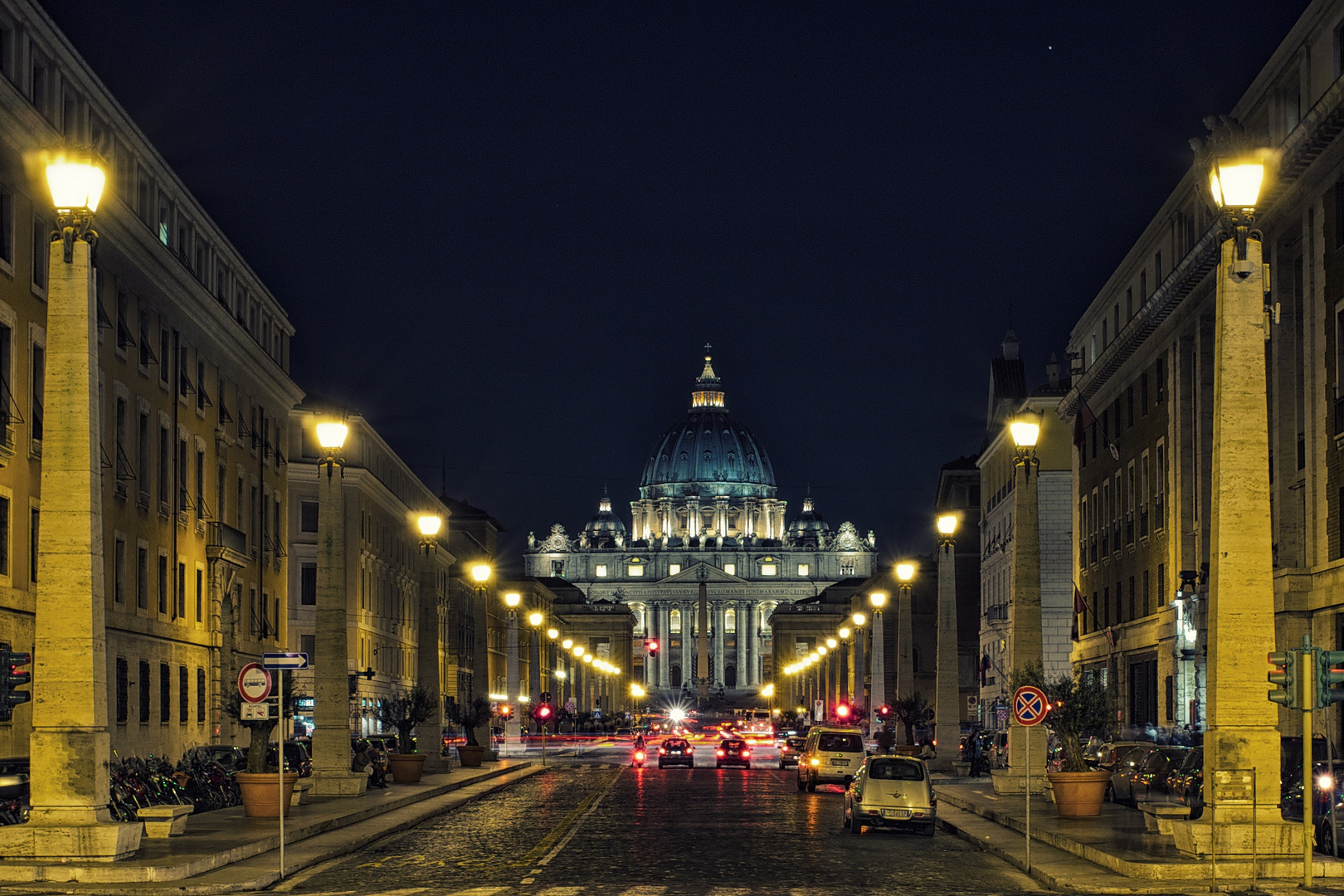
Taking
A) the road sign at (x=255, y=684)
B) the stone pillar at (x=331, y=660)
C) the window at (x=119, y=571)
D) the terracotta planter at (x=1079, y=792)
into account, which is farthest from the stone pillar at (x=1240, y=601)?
the window at (x=119, y=571)

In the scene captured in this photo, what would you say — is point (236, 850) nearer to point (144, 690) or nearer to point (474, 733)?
point (144, 690)

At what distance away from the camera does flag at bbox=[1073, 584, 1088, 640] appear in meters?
71.3

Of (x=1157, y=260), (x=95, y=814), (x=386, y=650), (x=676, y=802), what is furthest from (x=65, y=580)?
(x=386, y=650)

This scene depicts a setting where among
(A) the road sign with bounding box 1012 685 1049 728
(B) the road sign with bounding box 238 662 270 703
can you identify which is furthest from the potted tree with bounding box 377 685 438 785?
(A) the road sign with bounding box 1012 685 1049 728

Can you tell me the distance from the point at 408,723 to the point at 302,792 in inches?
424

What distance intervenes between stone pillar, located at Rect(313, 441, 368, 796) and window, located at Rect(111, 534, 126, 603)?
9385 millimetres

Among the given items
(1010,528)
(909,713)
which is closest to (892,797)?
(909,713)

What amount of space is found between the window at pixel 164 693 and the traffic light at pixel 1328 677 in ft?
116

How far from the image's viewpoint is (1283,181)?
138 feet

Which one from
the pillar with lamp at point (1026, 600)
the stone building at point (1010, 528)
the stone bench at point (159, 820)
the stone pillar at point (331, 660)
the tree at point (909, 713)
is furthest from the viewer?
the stone building at point (1010, 528)

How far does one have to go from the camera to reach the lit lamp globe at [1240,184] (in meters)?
20.9

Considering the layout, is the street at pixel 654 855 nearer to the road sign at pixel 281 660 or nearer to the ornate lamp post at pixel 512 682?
the road sign at pixel 281 660

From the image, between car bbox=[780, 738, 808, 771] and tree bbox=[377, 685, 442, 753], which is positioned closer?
tree bbox=[377, 685, 442, 753]

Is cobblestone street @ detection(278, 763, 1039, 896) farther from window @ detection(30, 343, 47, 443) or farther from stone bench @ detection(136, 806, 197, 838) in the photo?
window @ detection(30, 343, 47, 443)
